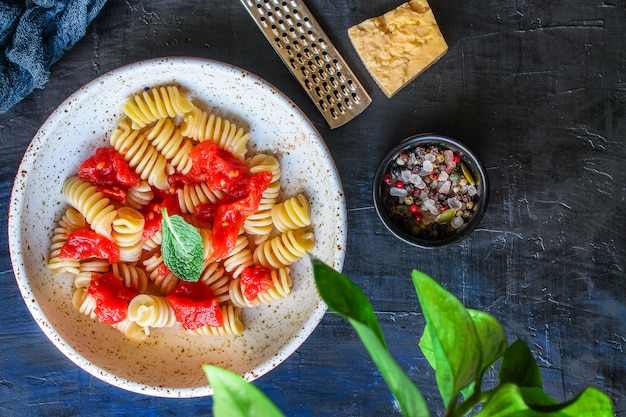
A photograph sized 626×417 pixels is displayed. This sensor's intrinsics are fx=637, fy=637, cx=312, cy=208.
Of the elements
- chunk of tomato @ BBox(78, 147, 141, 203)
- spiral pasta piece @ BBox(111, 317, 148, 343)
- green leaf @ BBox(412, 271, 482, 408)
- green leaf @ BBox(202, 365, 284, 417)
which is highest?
green leaf @ BBox(202, 365, 284, 417)

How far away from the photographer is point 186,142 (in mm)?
1678

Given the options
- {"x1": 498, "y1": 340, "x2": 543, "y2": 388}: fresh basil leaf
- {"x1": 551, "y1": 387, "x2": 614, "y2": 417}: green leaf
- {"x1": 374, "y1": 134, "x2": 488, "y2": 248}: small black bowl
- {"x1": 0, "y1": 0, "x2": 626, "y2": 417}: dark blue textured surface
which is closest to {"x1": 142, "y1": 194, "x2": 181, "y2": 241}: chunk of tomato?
{"x1": 0, "y1": 0, "x2": 626, "y2": 417}: dark blue textured surface

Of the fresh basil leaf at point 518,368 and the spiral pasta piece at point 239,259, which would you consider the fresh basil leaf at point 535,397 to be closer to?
the fresh basil leaf at point 518,368

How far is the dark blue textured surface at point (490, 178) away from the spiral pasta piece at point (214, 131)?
21cm

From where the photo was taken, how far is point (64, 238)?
167cm

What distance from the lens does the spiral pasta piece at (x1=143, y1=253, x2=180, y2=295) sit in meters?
1.72

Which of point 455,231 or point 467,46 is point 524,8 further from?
point 455,231

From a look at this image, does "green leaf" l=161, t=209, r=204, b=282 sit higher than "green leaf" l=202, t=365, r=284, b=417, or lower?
lower

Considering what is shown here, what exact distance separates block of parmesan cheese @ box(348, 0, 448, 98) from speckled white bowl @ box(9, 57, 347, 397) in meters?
0.31

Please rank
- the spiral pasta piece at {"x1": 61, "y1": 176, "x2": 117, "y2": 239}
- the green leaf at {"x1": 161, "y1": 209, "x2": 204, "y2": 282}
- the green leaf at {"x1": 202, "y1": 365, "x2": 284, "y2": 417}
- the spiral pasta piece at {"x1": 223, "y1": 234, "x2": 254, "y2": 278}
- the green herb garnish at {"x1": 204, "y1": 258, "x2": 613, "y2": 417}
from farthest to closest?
the spiral pasta piece at {"x1": 223, "y1": 234, "x2": 254, "y2": 278}
the spiral pasta piece at {"x1": 61, "y1": 176, "x2": 117, "y2": 239}
the green leaf at {"x1": 161, "y1": 209, "x2": 204, "y2": 282}
the green herb garnish at {"x1": 204, "y1": 258, "x2": 613, "y2": 417}
the green leaf at {"x1": 202, "y1": 365, "x2": 284, "y2": 417}

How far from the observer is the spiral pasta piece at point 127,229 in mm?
1614

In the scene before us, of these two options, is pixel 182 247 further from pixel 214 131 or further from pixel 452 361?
pixel 452 361

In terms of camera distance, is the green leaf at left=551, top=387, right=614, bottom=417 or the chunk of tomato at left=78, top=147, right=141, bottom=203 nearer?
the green leaf at left=551, top=387, right=614, bottom=417

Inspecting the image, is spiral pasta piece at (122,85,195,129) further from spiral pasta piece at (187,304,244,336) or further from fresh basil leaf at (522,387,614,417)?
fresh basil leaf at (522,387,614,417)
